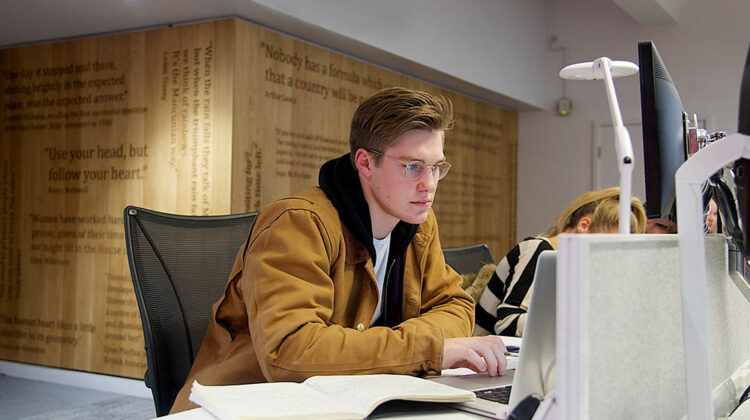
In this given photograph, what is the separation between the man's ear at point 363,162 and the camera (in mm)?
1562

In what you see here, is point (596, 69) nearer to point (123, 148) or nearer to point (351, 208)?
point (351, 208)

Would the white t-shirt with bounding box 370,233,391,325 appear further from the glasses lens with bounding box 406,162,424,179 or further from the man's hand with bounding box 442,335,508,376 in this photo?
the man's hand with bounding box 442,335,508,376

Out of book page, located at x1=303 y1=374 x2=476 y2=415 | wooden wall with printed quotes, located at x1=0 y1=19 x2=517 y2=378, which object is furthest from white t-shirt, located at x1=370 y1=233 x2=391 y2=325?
wooden wall with printed quotes, located at x1=0 y1=19 x2=517 y2=378

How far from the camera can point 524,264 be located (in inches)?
89.3

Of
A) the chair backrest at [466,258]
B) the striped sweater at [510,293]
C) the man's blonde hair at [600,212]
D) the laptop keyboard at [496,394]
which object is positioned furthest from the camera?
the chair backrest at [466,258]

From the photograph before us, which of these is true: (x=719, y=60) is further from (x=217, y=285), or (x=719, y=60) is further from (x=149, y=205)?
(x=217, y=285)

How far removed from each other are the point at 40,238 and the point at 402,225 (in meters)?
3.35

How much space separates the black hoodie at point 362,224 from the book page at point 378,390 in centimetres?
40

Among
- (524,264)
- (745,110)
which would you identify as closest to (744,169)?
(745,110)

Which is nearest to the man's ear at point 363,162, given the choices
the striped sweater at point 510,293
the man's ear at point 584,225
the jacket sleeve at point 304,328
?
the jacket sleeve at point 304,328

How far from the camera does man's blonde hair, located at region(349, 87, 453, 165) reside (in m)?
1.51

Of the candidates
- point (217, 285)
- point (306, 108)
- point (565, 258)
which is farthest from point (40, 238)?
point (565, 258)

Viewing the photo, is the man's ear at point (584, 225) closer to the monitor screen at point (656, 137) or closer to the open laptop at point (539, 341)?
the monitor screen at point (656, 137)

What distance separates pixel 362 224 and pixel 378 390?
50 centimetres
